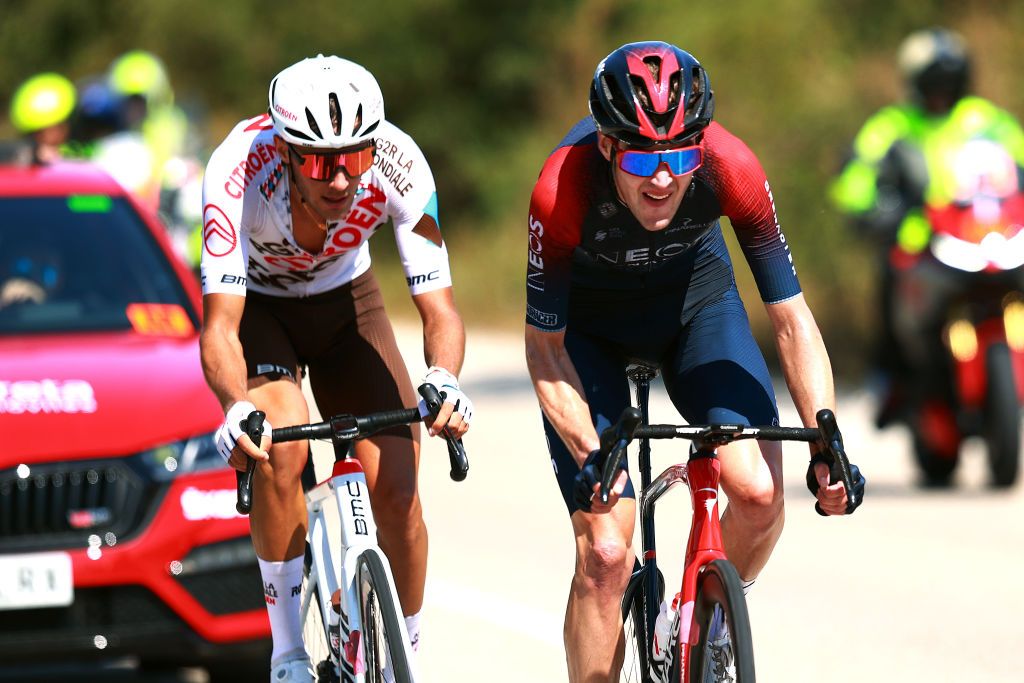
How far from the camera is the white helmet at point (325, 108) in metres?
5.42

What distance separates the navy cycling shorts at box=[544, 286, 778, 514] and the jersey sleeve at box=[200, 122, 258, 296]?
3.26 ft

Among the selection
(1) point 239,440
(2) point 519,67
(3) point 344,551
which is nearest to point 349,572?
(3) point 344,551

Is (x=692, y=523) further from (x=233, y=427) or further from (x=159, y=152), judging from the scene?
(x=159, y=152)

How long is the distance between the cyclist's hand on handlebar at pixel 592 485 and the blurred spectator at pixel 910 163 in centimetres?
725

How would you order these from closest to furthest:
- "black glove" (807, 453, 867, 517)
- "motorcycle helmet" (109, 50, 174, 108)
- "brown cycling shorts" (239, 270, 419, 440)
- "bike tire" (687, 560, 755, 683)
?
"bike tire" (687, 560, 755, 683) → "black glove" (807, 453, 867, 517) → "brown cycling shorts" (239, 270, 419, 440) → "motorcycle helmet" (109, 50, 174, 108)

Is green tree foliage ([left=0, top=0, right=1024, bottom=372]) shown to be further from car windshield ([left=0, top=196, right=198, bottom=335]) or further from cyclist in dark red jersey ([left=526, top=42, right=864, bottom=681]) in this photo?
cyclist in dark red jersey ([left=526, top=42, right=864, bottom=681])

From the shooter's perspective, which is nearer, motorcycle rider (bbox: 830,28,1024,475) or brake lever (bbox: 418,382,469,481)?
brake lever (bbox: 418,382,469,481)

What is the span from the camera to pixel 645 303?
5.76 meters

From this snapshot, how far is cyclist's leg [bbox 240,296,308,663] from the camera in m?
5.86

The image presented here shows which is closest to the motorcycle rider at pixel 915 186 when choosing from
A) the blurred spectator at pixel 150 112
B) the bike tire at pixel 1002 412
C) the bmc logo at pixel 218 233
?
the bike tire at pixel 1002 412

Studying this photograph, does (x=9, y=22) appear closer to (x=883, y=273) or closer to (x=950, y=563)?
(x=883, y=273)

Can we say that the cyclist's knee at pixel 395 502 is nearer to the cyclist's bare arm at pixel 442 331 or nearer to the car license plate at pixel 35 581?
the cyclist's bare arm at pixel 442 331

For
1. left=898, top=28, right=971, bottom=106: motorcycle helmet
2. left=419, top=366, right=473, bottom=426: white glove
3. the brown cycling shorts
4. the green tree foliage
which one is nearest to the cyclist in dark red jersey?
left=419, top=366, right=473, bottom=426: white glove

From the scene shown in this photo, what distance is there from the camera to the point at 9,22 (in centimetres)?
4441
